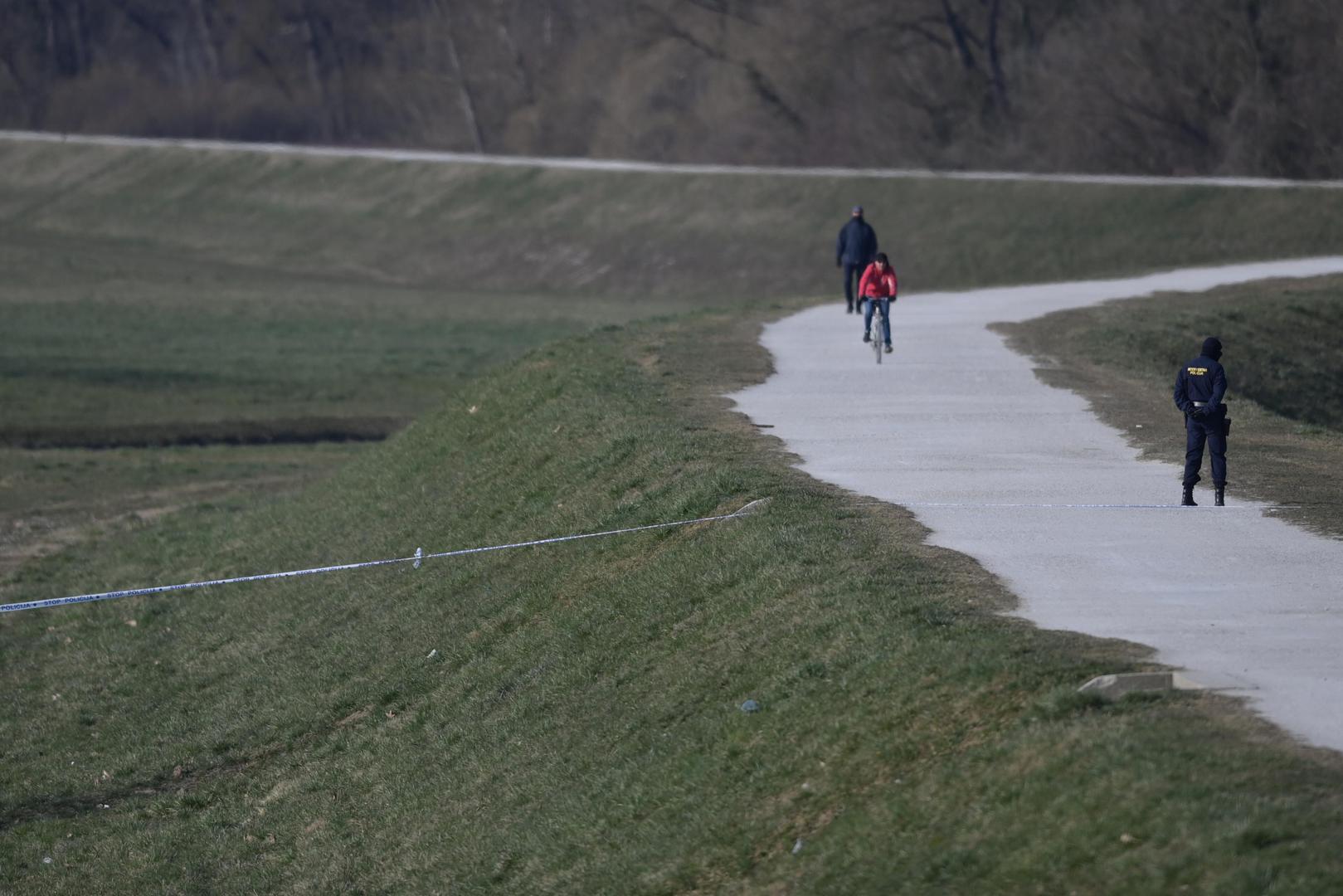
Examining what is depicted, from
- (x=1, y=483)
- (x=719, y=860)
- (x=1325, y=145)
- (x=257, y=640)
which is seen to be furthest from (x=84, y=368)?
(x=1325, y=145)

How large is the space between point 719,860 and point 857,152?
61.7 metres

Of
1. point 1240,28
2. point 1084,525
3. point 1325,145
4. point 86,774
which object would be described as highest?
point 1240,28

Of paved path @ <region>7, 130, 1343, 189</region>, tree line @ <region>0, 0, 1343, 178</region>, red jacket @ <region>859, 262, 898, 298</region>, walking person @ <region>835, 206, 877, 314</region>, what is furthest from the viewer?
tree line @ <region>0, 0, 1343, 178</region>

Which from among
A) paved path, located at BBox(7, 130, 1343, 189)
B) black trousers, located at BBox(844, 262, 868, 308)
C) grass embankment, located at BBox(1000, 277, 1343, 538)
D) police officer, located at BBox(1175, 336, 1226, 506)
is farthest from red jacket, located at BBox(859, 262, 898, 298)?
paved path, located at BBox(7, 130, 1343, 189)

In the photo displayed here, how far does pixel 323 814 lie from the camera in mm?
10742

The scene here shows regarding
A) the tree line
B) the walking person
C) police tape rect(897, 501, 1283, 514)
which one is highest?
the tree line

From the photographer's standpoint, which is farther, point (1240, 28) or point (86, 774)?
point (1240, 28)

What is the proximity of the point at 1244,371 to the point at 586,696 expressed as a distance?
16043mm

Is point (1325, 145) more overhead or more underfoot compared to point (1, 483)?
more overhead

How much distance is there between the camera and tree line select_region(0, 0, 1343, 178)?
59094 mm

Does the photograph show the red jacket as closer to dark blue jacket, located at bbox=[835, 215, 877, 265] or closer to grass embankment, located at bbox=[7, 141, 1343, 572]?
dark blue jacket, located at bbox=[835, 215, 877, 265]

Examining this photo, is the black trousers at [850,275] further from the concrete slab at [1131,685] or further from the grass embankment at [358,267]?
the concrete slab at [1131,685]

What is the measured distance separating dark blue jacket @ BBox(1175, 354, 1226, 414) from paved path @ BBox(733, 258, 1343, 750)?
0.78 meters

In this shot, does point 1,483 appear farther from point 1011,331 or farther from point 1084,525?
point 1084,525
